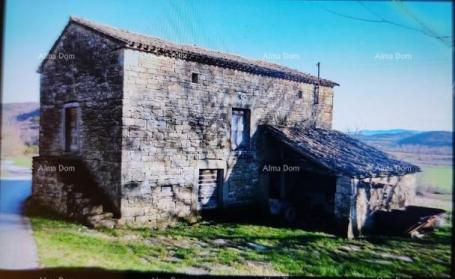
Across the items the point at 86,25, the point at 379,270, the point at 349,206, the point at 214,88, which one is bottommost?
the point at 379,270

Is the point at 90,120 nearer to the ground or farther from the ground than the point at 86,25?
nearer to the ground

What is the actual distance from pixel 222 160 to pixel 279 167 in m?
2.16

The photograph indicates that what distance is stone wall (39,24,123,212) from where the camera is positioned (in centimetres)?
785

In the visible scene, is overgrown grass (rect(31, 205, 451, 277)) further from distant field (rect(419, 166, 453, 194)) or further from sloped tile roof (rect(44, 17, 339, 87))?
sloped tile roof (rect(44, 17, 339, 87))

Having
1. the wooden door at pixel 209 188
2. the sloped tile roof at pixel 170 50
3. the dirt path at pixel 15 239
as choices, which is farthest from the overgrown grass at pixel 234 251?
the sloped tile roof at pixel 170 50

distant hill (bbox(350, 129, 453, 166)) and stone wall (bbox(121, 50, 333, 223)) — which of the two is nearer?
distant hill (bbox(350, 129, 453, 166))

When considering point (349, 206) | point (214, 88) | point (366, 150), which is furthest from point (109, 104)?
point (366, 150)

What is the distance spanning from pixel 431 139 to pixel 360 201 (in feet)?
7.24

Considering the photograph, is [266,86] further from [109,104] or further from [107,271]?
[107,271]

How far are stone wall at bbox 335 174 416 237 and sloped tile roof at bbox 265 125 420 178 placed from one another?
0.81ft

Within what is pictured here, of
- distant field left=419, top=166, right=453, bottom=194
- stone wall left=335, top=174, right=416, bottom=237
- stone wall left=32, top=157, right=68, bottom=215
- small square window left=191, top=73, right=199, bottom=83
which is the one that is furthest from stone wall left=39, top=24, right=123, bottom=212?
distant field left=419, top=166, right=453, bottom=194

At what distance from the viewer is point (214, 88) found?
9336 mm

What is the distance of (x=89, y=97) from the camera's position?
28.4 feet

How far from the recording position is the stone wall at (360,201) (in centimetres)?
828
